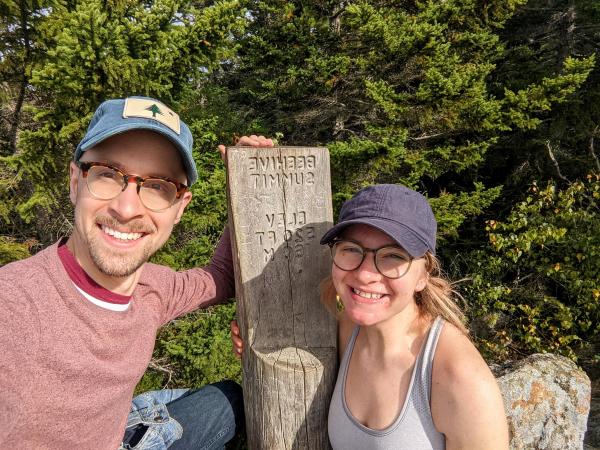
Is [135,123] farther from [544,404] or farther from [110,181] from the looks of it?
[544,404]

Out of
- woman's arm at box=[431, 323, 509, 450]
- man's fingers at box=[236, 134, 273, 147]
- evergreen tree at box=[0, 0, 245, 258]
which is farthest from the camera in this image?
evergreen tree at box=[0, 0, 245, 258]

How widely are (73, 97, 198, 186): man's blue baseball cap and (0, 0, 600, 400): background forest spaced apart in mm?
1913

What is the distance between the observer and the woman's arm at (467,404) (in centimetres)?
151

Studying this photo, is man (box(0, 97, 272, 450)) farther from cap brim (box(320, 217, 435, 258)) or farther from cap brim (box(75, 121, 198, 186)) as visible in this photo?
cap brim (box(320, 217, 435, 258))

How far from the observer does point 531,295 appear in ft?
22.1

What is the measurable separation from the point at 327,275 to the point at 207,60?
106 inches

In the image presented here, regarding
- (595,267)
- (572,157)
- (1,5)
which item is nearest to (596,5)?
(572,157)

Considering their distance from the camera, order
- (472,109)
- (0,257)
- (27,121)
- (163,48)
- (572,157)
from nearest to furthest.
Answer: (163,48)
(0,257)
(27,121)
(472,109)
(572,157)

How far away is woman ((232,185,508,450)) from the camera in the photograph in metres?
1.54

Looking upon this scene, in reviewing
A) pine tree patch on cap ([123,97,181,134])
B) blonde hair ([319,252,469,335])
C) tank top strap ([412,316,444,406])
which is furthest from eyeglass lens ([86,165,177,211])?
tank top strap ([412,316,444,406])

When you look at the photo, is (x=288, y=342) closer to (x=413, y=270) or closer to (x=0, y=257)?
(x=413, y=270)

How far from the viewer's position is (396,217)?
5.36 ft

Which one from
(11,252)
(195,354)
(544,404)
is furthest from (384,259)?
(195,354)

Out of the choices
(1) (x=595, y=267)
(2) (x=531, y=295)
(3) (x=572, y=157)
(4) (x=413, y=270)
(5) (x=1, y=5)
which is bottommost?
(2) (x=531, y=295)
